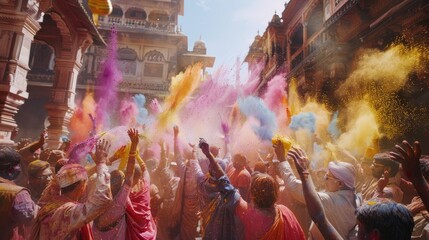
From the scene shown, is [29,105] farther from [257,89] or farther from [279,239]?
[279,239]

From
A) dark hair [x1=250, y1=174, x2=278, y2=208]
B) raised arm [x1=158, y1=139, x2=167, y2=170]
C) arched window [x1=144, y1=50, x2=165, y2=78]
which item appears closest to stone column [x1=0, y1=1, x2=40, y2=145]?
raised arm [x1=158, y1=139, x2=167, y2=170]

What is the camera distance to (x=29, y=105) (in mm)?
19578

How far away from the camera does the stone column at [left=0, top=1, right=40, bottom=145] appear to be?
5.33 metres

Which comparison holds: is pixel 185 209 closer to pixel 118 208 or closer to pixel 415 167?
pixel 118 208

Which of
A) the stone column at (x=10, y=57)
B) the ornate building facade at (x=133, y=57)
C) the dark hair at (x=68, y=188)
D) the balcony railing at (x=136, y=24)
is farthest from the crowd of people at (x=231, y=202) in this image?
the balcony railing at (x=136, y=24)

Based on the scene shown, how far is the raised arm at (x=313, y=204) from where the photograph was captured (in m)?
1.83

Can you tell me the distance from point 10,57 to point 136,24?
18803 mm

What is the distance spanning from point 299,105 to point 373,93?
16.4 feet

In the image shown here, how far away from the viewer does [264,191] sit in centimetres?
251

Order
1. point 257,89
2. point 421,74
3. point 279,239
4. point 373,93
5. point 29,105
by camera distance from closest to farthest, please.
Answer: point 279,239 < point 421,74 < point 373,93 < point 29,105 < point 257,89

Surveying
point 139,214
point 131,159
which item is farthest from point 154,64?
point 131,159

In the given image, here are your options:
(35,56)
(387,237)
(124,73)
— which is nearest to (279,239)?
(387,237)

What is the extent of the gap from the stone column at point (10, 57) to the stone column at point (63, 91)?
3.44 m

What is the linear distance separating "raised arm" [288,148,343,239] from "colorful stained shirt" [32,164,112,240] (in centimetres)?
153
